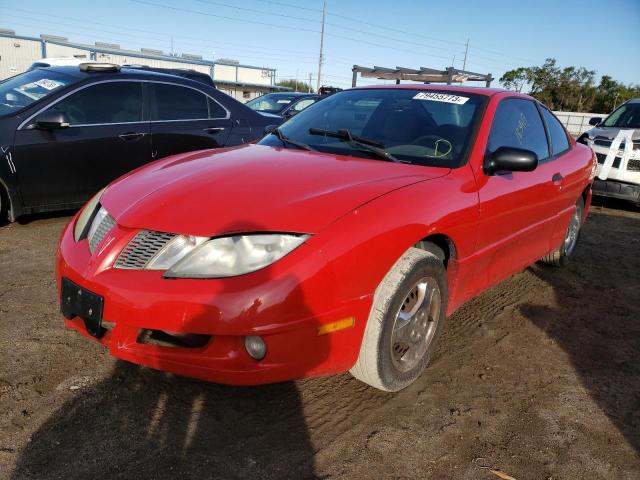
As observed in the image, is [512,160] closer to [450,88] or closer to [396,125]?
[396,125]

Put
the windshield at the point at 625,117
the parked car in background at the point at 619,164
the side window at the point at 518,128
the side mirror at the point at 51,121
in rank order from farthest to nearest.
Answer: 1. the windshield at the point at 625,117
2. the parked car in background at the point at 619,164
3. the side mirror at the point at 51,121
4. the side window at the point at 518,128

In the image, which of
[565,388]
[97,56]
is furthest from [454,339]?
[97,56]

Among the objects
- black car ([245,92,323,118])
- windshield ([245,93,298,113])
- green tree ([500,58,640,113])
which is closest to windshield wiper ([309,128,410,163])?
black car ([245,92,323,118])

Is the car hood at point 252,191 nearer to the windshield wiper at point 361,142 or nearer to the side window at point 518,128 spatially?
the windshield wiper at point 361,142

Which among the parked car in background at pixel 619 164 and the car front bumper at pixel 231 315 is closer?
the car front bumper at pixel 231 315

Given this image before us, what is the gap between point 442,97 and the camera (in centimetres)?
324

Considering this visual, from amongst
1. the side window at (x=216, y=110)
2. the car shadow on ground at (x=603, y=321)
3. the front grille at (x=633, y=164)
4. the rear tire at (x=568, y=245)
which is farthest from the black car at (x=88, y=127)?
the front grille at (x=633, y=164)

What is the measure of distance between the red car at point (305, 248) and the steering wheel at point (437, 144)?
0.01 metres

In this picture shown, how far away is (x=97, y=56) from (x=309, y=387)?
1530 inches

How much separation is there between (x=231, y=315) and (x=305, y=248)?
0.37 meters

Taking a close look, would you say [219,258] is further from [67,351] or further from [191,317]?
[67,351]

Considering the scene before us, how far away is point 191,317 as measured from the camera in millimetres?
1862

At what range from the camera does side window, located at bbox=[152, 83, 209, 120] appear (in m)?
5.25

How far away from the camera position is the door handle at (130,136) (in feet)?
16.2
